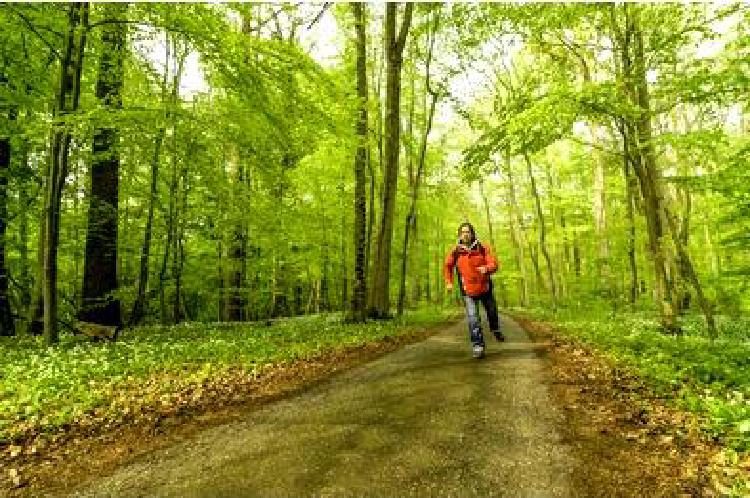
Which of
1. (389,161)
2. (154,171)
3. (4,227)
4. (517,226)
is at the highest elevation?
(517,226)

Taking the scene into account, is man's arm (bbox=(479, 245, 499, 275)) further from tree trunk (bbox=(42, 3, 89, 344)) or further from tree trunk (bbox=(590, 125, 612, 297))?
tree trunk (bbox=(590, 125, 612, 297))

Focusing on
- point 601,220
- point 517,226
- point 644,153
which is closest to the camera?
point 644,153

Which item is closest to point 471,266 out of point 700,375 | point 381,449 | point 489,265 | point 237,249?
point 489,265

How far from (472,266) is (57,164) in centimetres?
850

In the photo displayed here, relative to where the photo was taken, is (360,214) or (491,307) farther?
(360,214)

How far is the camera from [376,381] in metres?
7.70

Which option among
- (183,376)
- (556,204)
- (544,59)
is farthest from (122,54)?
(556,204)

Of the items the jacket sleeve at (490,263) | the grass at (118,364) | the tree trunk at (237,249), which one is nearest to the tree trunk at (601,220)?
the grass at (118,364)

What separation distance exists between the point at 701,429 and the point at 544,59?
1022 inches

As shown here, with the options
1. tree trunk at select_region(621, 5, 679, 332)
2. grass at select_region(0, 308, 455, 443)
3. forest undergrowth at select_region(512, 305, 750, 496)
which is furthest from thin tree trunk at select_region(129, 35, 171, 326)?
tree trunk at select_region(621, 5, 679, 332)

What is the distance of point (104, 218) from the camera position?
15766mm

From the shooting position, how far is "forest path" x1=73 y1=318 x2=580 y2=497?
4066 mm

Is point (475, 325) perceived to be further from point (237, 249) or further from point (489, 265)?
point (237, 249)

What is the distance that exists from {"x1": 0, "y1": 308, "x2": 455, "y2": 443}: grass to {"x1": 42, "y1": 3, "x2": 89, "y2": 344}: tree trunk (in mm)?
970
